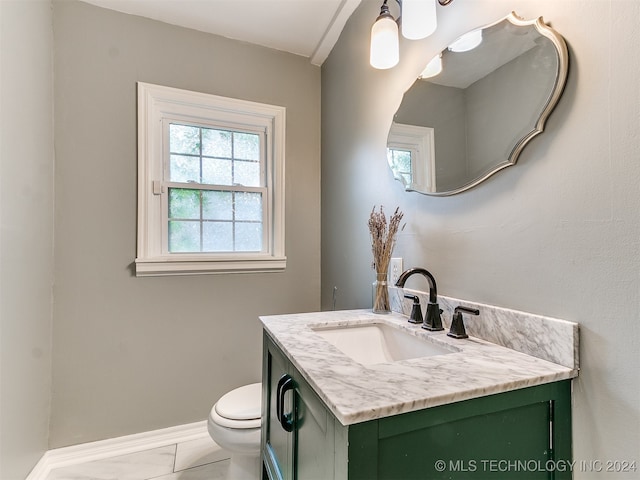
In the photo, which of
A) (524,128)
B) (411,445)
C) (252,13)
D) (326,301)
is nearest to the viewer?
(411,445)

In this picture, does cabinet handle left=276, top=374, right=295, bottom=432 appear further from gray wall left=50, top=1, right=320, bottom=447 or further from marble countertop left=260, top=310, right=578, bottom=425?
gray wall left=50, top=1, right=320, bottom=447

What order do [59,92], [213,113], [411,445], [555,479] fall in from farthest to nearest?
[213,113], [59,92], [555,479], [411,445]

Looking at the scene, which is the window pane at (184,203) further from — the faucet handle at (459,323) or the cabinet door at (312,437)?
the faucet handle at (459,323)

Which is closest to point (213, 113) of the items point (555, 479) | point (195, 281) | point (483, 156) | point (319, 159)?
point (319, 159)

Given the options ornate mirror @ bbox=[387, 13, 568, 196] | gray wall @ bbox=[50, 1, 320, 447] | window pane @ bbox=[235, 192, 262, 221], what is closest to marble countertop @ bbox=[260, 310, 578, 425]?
ornate mirror @ bbox=[387, 13, 568, 196]

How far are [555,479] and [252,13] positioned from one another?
2371 mm

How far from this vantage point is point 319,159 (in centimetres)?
223

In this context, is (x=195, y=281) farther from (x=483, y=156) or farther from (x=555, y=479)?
(x=555, y=479)

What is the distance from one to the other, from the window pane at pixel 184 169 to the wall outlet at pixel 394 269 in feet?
4.40

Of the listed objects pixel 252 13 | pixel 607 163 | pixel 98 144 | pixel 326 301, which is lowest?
pixel 326 301

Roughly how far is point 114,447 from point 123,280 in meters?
0.93

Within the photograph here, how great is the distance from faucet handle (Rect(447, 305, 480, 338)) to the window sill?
131cm

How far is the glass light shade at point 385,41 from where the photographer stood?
1.17 meters

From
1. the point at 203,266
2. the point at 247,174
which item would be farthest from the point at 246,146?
the point at 203,266
